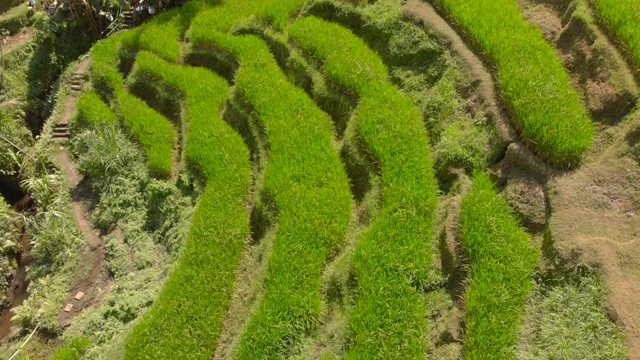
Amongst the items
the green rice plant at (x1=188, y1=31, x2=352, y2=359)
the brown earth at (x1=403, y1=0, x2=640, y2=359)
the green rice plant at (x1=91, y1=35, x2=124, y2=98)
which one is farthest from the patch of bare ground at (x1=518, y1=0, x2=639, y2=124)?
the green rice plant at (x1=91, y1=35, x2=124, y2=98)

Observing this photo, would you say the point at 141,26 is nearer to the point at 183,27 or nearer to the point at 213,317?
the point at 183,27

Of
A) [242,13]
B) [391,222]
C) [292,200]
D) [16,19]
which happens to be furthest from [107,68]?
[391,222]

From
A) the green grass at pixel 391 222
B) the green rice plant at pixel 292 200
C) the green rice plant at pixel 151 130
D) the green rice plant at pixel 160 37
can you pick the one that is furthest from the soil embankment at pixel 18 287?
the green grass at pixel 391 222

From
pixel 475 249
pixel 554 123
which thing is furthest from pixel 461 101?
pixel 475 249

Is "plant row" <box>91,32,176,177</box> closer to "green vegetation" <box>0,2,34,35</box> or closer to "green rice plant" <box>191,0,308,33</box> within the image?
"green rice plant" <box>191,0,308,33</box>

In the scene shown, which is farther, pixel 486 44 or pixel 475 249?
pixel 486 44

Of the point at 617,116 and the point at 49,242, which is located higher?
the point at 617,116
